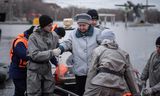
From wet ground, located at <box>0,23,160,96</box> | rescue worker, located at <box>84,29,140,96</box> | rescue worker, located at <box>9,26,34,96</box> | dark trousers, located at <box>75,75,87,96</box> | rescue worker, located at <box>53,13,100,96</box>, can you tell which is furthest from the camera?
wet ground, located at <box>0,23,160,96</box>

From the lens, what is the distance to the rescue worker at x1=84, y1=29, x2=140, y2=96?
5199 millimetres

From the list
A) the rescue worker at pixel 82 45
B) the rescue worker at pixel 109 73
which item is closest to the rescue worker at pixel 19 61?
the rescue worker at pixel 82 45

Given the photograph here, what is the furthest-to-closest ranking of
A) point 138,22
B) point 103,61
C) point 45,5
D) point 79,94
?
point 45,5, point 138,22, point 79,94, point 103,61

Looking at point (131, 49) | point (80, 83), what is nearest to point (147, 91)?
point (80, 83)

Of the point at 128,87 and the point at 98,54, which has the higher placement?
the point at 98,54

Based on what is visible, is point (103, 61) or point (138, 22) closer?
point (103, 61)

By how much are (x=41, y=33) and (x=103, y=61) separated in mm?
1399

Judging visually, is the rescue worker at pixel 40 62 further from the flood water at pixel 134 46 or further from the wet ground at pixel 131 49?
the flood water at pixel 134 46

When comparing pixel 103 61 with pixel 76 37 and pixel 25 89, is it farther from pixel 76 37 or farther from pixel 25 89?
pixel 25 89

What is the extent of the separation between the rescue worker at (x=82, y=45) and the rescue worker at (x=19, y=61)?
683mm

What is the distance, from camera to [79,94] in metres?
6.63

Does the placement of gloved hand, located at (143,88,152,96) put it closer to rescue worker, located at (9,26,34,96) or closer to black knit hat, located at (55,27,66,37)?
black knit hat, located at (55,27,66,37)

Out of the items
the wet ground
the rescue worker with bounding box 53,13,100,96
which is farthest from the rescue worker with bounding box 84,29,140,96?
the wet ground

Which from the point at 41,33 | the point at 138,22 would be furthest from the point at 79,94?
the point at 138,22
